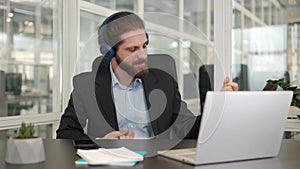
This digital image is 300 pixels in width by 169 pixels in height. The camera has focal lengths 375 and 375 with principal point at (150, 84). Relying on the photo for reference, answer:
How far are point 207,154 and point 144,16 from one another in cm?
61

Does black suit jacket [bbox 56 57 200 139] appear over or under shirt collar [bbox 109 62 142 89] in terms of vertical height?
under

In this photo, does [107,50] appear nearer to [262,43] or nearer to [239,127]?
[239,127]

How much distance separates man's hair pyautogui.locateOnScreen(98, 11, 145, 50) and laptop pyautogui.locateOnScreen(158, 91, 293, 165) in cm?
53

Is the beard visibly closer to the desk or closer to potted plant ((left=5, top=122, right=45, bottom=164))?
the desk

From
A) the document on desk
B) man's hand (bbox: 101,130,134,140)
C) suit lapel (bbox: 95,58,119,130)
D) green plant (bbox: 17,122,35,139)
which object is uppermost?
suit lapel (bbox: 95,58,119,130)

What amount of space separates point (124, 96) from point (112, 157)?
0.63 m

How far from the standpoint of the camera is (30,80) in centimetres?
290

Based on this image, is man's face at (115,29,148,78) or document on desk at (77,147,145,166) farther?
man's face at (115,29,148,78)

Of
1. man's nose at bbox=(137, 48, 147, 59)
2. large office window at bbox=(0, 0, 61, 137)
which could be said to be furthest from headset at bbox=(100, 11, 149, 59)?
large office window at bbox=(0, 0, 61, 137)

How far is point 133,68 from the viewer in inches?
62.2

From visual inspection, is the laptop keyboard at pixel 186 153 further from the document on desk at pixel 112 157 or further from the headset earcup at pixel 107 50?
the headset earcup at pixel 107 50

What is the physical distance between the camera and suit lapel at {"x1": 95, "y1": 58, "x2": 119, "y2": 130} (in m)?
1.58

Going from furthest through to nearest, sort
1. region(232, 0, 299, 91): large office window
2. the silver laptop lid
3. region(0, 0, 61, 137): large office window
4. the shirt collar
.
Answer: region(232, 0, 299, 91): large office window → region(0, 0, 61, 137): large office window → the shirt collar → the silver laptop lid

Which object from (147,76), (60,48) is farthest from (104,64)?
(60,48)
